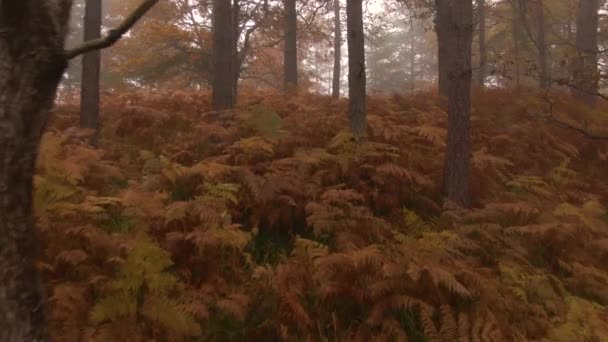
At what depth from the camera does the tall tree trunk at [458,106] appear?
695 centimetres

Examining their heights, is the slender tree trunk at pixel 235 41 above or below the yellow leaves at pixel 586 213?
above

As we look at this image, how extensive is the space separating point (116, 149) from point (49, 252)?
358 centimetres

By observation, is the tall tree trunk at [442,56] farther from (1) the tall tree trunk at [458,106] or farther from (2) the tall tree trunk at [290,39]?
(1) the tall tree trunk at [458,106]

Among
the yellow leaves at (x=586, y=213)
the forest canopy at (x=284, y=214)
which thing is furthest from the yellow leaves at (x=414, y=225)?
the yellow leaves at (x=586, y=213)

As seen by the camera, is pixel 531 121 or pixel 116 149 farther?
pixel 531 121

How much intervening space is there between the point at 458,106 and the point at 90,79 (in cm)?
624

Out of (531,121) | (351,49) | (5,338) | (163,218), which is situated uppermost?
(351,49)

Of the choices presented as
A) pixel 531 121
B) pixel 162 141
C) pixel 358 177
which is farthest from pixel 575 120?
pixel 162 141

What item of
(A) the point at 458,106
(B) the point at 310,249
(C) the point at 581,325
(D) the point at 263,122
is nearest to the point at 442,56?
(A) the point at 458,106

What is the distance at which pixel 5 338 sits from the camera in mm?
2561

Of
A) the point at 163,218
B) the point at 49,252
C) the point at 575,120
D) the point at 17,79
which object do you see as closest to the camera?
the point at 17,79

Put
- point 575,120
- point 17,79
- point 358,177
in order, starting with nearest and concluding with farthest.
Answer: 1. point 17,79
2. point 358,177
3. point 575,120

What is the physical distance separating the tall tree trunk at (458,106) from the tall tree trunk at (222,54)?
409cm

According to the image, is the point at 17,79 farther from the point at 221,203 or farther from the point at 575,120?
the point at 575,120
